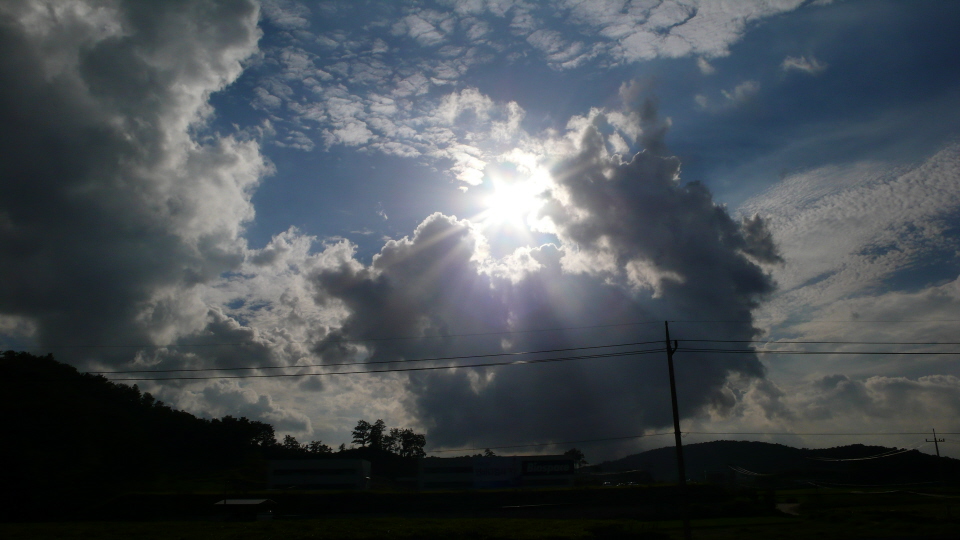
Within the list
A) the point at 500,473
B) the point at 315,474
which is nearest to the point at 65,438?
the point at 315,474

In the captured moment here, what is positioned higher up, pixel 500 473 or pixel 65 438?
pixel 65 438

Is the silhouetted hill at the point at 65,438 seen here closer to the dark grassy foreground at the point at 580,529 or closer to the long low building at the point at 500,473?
the dark grassy foreground at the point at 580,529

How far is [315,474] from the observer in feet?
301

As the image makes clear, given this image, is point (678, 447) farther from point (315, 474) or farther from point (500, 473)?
point (315, 474)

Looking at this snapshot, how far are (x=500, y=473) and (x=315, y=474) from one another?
30123mm

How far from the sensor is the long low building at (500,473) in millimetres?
92062

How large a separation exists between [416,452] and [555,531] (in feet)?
421

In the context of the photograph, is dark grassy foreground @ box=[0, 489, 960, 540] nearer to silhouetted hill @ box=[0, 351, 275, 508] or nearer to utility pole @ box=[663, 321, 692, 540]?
utility pole @ box=[663, 321, 692, 540]

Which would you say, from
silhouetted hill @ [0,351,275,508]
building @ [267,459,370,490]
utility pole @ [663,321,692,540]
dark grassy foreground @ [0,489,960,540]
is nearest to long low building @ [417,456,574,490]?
building @ [267,459,370,490]

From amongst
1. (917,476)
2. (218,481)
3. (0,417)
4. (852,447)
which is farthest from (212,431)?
(852,447)

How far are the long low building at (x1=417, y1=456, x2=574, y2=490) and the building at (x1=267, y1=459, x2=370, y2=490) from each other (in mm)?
11243

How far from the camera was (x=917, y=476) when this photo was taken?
99.1m

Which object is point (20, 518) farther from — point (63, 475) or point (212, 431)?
point (212, 431)

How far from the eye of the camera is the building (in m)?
91.0
